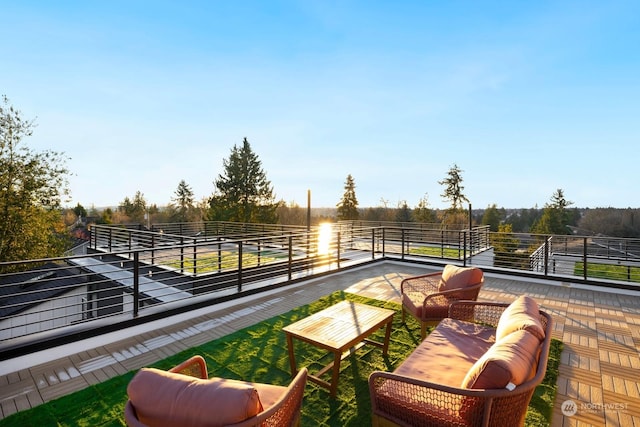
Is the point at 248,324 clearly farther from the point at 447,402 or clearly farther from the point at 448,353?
the point at 447,402

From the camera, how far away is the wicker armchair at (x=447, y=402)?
58.7 inches

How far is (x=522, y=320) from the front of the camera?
77.6 inches

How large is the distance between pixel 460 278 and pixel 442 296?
394 mm

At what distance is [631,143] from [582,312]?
576 inches

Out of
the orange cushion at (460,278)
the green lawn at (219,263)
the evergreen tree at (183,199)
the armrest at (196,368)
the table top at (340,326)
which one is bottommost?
the green lawn at (219,263)

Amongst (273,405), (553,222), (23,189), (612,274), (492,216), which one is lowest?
(612,274)

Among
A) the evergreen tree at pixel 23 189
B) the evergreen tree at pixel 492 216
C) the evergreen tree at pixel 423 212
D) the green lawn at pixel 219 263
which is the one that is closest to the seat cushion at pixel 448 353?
the green lawn at pixel 219 263

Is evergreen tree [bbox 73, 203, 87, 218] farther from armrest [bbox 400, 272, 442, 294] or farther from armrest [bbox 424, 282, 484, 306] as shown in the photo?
armrest [bbox 424, 282, 484, 306]

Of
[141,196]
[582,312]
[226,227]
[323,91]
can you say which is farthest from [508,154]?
[141,196]

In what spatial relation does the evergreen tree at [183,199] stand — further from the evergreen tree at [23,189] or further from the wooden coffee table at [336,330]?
the wooden coffee table at [336,330]

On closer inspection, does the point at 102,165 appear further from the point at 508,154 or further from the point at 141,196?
the point at 508,154

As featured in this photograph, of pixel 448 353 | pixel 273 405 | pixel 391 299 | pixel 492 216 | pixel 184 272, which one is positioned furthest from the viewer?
pixel 492 216

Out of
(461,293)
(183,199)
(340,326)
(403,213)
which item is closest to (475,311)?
(461,293)

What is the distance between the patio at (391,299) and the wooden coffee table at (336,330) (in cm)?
145
